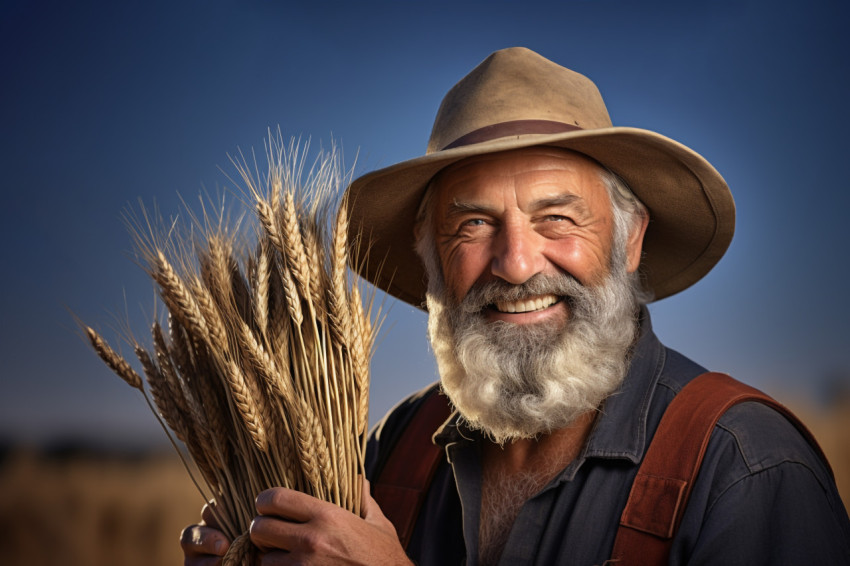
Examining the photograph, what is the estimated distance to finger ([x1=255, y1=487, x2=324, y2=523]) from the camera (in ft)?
5.39

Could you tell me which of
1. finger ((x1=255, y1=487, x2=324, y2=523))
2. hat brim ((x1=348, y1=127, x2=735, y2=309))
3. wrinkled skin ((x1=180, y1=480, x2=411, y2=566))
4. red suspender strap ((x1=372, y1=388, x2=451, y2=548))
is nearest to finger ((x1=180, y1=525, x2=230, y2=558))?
wrinkled skin ((x1=180, y1=480, x2=411, y2=566))

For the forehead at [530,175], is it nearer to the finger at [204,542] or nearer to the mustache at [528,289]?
the mustache at [528,289]

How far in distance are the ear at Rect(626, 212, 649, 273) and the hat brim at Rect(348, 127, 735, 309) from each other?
69mm

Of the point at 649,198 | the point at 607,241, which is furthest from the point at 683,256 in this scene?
the point at 607,241

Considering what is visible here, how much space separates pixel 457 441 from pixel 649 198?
1.14 m

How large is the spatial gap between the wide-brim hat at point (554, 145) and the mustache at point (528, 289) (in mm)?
332

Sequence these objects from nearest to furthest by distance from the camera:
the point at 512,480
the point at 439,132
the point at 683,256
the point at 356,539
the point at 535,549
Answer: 1. the point at 356,539
2. the point at 535,549
3. the point at 512,480
4. the point at 439,132
5. the point at 683,256

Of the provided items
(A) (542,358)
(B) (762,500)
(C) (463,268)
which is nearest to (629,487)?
(B) (762,500)

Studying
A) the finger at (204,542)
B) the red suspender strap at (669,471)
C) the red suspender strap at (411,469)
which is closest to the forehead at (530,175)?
the red suspender strap at (669,471)

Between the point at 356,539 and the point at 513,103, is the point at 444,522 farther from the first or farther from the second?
the point at 513,103

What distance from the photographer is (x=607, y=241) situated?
92.2 inches

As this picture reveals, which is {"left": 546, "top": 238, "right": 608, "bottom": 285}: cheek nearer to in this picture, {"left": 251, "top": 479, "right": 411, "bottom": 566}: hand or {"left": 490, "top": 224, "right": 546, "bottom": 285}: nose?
{"left": 490, "top": 224, "right": 546, "bottom": 285}: nose

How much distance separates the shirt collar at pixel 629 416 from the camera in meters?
2.01

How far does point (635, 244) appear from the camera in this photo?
2.51 m
